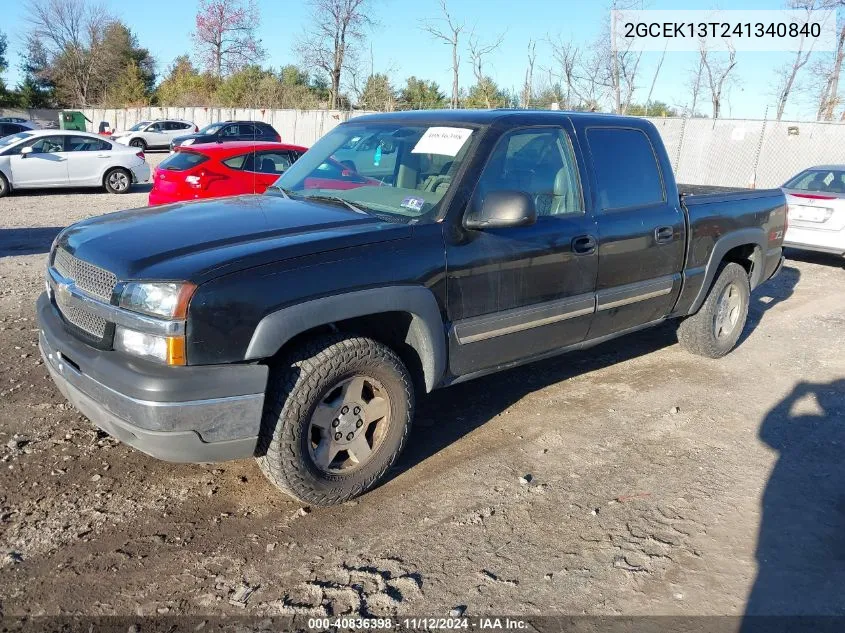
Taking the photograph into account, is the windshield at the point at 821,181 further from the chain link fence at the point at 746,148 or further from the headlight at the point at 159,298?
the headlight at the point at 159,298

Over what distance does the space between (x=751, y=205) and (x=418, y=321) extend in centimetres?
376

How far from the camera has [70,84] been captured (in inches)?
2029

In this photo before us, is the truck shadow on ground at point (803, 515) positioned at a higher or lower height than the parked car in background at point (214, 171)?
lower

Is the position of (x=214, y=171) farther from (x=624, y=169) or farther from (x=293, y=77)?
(x=293, y=77)

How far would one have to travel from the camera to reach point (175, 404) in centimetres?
291

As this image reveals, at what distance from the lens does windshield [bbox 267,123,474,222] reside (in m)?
3.89

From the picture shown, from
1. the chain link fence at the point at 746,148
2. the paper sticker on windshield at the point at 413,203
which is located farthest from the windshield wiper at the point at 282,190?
the chain link fence at the point at 746,148

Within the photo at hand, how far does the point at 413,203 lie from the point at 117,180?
15132 millimetres

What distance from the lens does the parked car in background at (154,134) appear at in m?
32.3

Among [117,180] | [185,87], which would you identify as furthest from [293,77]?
[117,180]

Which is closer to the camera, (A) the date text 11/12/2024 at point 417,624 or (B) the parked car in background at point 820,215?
(A) the date text 11/12/2024 at point 417,624

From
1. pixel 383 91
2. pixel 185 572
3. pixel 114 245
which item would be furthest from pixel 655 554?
pixel 383 91

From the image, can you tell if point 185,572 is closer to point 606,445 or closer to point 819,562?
point 606,445

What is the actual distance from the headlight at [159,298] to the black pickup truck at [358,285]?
0.01 metres
